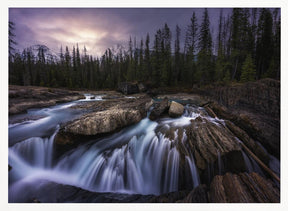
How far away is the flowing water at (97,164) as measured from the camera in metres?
2.95

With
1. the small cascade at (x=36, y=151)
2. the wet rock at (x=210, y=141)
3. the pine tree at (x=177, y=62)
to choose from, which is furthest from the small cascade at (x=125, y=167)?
the pine tree at (x=177, y=62)

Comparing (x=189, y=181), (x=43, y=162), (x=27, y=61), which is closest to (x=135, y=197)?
(x=189, y=181)

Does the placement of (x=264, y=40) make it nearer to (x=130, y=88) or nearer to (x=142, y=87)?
(x=142, y=87)

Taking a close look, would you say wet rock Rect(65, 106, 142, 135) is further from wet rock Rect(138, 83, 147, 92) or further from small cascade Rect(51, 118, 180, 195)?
wet rock Rect(138, 83, 147, 92)

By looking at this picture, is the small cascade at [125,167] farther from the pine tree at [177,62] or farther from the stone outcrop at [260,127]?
the pine tree at [177,62]

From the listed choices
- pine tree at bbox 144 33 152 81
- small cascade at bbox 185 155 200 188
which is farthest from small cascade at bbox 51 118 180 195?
pine tree at bbox 144 33 152 81

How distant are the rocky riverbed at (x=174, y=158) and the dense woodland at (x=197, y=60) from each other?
16.2 feet

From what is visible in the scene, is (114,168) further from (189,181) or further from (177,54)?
(177,54)

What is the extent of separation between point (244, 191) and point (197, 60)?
21435 millimetres

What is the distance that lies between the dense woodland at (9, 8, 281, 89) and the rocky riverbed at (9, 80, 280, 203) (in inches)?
194

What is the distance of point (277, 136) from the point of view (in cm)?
301

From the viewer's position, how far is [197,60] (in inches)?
Answer: 763

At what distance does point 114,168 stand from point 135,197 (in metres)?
0.99

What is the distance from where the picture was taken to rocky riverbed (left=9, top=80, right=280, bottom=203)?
96.8 inches
